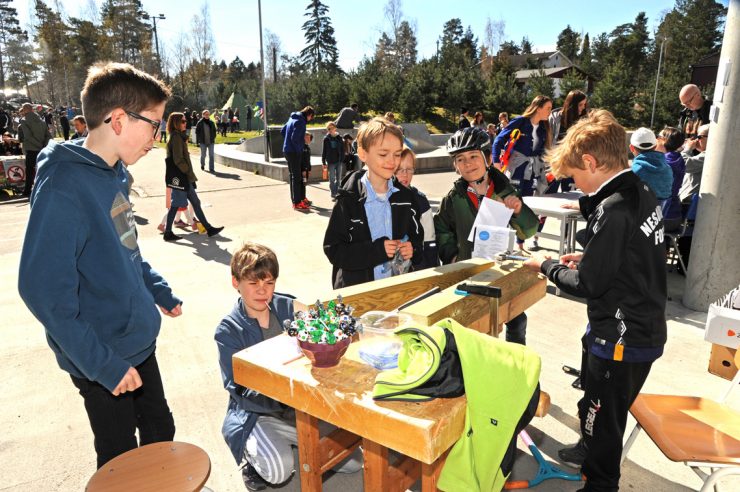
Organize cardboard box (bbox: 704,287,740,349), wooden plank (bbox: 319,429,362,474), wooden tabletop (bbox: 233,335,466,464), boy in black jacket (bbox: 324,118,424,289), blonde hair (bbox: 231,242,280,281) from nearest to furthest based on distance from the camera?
wooden tabletop (bbox: 233,335,466,464) < wooden plank (bbox: 319,429,362,474) < blonde hair (bbox: 231,242,280,281) < cardboard box (bbox: 704,287,740,349) < boy in black jacket (bbox: 324,118,424,289)

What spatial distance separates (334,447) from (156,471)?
2.93ft

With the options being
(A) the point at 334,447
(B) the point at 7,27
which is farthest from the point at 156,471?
(B) the point at 7,27

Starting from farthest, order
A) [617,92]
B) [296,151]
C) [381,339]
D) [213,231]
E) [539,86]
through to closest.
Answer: [539,86]
[617,92]
[296,151]
[213,231]
[381,339]

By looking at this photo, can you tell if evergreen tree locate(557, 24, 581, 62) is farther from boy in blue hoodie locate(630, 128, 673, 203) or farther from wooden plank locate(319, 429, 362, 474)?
wooden plank locate(319, 429, 362, 474)

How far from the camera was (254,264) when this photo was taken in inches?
103

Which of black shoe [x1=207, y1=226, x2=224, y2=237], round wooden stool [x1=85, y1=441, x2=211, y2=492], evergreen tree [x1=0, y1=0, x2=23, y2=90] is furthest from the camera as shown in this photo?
evergreen tree [x1=0, y1=0, x2=23, y2=90]

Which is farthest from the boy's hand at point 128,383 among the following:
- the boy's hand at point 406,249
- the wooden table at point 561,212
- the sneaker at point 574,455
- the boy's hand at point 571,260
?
the wooden table at point 561,212

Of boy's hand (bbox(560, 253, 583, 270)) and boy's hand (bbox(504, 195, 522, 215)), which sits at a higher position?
boy's hand (bbox(504, 195, 522, 215))

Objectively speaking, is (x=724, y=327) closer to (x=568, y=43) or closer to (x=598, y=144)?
(x=598, y=144)

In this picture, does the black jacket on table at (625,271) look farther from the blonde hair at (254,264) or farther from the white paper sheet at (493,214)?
the blonde hair at (254,264)

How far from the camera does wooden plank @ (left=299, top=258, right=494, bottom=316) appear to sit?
239 centimetres

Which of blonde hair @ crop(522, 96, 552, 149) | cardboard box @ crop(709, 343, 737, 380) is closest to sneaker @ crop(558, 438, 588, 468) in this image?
cardboard box @ crop(709, 343, 737, 380)

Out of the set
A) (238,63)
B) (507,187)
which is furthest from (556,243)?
(238,63)

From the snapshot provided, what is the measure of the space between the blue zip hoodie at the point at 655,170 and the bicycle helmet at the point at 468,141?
2922 millimetres
